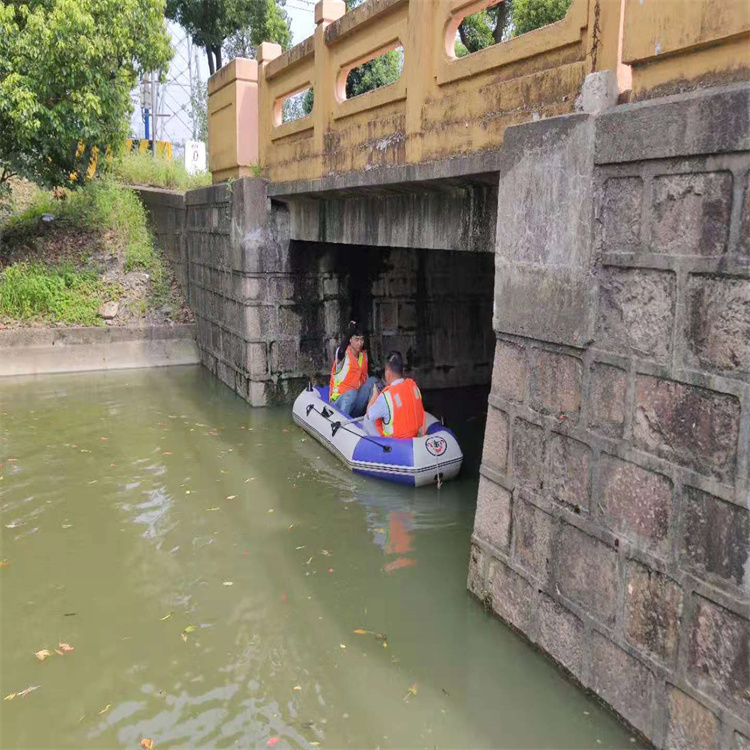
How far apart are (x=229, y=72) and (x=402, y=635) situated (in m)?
8.77

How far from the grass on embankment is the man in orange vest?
8132mm

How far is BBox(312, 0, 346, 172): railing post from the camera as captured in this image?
8195 mm

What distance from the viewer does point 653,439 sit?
12.4 feet

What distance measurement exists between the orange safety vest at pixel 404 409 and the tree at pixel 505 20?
10281 mm

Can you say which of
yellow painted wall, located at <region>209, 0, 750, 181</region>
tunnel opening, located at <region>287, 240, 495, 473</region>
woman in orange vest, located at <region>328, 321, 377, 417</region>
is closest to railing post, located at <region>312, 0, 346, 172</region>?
yellow painted wall, located at <region>209, 0, 750, 181</region>

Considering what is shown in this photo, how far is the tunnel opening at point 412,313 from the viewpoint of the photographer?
11.1m

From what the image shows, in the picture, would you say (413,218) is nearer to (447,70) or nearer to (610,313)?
(447,70)

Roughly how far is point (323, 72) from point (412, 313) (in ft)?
14.7

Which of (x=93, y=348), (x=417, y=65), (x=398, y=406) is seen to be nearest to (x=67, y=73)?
(x=93, y=348)

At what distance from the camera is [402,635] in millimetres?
5133

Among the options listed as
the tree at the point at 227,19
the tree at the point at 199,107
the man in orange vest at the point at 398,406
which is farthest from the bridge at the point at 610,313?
the tree at the point at 199,107

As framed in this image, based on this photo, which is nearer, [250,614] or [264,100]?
[250,614]

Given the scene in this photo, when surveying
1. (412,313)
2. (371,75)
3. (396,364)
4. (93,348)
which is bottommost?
(93,348)

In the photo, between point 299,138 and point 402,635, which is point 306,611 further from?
point 299,138
